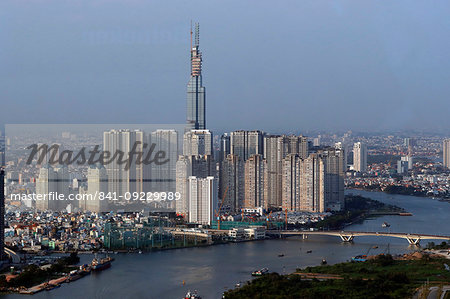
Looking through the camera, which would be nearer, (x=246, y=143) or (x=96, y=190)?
(x=96, y=190)

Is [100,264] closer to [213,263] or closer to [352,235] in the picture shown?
[213,263]

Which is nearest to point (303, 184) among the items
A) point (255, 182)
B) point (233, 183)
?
point (255, 182)

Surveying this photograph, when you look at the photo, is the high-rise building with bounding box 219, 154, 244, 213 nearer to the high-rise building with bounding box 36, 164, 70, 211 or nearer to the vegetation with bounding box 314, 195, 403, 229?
the vegetation with bounding box 314, 195, 403, 229

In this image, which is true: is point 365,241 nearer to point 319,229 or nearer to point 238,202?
point 319,229

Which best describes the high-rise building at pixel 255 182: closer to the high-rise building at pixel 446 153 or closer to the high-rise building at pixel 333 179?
the high-rise building at pixel 333 179

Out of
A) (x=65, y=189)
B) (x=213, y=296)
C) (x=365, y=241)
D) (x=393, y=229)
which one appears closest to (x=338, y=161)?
(x=393, y=229)

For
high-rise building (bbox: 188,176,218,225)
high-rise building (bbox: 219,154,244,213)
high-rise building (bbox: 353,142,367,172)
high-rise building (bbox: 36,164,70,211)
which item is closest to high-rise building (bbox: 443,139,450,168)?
high-rise building (bbox: 353,142,367,172)
